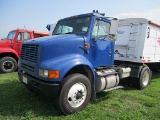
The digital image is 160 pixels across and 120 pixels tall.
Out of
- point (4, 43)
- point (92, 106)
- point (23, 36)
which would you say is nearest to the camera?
point (92, 106)

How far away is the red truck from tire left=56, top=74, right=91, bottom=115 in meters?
6.14

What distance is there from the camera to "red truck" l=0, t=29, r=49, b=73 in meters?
9.61

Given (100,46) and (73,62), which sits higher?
(100,46)

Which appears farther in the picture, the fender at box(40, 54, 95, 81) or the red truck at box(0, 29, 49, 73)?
the red truck at box(0, 29, 49, 73)

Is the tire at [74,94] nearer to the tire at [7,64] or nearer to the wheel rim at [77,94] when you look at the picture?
the wheel rim at [77,94]

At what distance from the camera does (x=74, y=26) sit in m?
→ 5.55

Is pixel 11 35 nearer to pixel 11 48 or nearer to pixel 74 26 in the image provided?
pixel 11 48

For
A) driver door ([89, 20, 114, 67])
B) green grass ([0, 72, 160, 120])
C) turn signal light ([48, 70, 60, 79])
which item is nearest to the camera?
turn signal light ([48, 70, 60, 79])

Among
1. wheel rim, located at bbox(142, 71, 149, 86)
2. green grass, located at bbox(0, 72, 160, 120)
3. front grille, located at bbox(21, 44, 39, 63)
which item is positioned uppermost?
front grille, located at bbox(21, 44, 39, 63)

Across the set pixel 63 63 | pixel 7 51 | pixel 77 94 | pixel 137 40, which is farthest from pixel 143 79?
pixel 7 51

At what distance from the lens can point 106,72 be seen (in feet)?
18.7

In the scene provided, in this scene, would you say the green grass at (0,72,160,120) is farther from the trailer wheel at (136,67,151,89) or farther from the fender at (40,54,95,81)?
the fender at (40,54,95,81)

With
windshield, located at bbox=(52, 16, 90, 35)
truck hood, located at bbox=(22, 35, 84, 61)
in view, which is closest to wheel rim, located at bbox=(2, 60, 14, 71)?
windshield, located at bbox=(52, 16, 90, 35)

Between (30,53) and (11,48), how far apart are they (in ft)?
19.1
